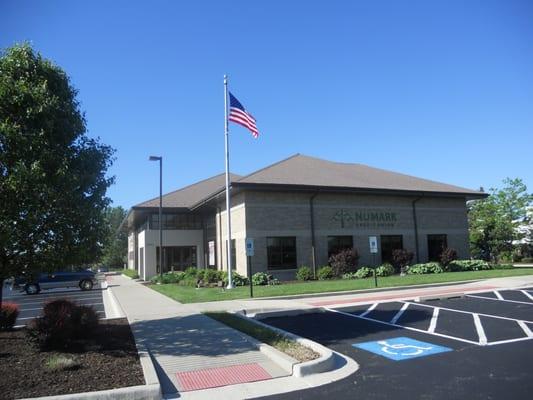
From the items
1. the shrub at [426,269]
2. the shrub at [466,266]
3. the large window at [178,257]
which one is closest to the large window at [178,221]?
the large window at [178,257]

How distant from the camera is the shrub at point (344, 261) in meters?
26.1

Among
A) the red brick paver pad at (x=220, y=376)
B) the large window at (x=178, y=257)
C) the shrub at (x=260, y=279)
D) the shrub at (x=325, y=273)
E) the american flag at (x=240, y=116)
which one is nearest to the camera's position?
the red brick paver pad at (x=220, y=376)

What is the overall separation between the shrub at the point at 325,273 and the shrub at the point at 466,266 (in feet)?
27.2

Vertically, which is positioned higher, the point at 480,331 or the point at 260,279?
the point at 260,279

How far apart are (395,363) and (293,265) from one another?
18.5m

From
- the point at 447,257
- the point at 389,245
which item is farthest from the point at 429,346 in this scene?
the point at 447,257

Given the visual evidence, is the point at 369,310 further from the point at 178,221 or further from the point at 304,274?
the point at 178,221

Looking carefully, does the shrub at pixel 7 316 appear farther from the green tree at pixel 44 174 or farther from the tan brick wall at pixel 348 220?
the tan brick wall at pixel 348 220

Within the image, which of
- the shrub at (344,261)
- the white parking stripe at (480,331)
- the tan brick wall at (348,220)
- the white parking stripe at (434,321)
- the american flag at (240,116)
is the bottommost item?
the white parking stripe at (480,331)

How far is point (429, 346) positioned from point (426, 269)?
19.5 metres

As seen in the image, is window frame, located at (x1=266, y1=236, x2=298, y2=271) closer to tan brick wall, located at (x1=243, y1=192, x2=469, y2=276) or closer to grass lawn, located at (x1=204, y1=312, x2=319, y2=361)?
tan brick wall, located at (x1=243, y1=192, x2=469, y2=276)

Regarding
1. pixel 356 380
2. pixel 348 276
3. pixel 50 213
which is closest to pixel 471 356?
pixel 356 380

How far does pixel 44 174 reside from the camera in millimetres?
9016

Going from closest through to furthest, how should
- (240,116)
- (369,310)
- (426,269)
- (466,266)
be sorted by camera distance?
(369,310) → (240,116) → (426,269) → (466,266)
